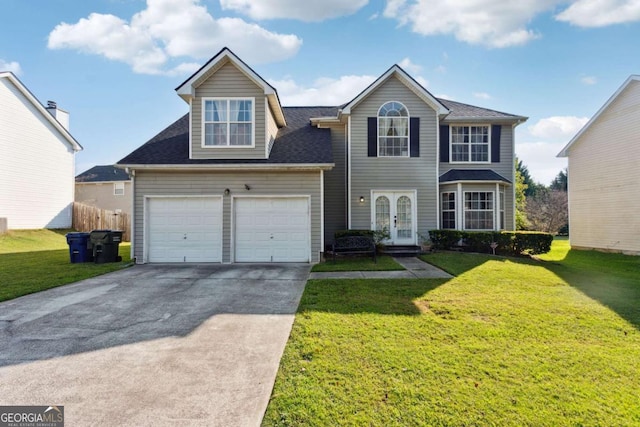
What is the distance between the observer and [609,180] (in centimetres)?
1443

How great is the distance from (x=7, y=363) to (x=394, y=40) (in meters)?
14.5

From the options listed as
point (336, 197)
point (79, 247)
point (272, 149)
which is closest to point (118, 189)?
point (79, 247)

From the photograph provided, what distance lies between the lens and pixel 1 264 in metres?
10.9

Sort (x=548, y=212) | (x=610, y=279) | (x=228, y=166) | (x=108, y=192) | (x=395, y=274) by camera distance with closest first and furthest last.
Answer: (x=610, y=279), (x=395, y=274), (x=228, y=166), (x=108, y=192), (x=548, y=212)

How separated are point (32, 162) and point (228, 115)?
1640 centimetres

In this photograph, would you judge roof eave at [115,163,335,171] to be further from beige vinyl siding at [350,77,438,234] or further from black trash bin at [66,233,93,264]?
beige vinyl siding at [350,77,438,234]

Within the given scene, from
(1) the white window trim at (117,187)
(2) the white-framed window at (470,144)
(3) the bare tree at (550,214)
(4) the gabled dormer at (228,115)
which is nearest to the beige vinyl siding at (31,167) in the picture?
(1) the white window trim at (117,187)

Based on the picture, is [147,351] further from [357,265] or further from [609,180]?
[609,180]

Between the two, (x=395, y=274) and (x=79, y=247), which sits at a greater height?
(x=79, y=247)

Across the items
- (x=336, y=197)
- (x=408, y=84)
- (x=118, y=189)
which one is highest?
(x=408, y=84)

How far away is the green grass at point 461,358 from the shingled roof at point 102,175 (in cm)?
2931

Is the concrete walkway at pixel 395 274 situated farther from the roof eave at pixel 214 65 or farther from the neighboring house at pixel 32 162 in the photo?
the neighboring house at pixel 32 162

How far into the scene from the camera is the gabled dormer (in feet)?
37.3

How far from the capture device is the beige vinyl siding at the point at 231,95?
37.4ft
